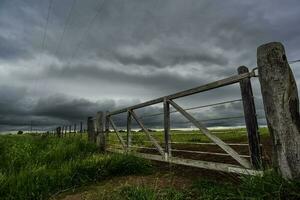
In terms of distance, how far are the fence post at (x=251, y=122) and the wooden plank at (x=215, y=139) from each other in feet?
0.45

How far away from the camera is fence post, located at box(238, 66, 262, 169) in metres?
3.13

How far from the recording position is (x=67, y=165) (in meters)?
4.58

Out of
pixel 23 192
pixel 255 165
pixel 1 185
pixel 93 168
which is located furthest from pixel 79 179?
pixel 255 165

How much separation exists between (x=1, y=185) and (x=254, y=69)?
3.94 metres

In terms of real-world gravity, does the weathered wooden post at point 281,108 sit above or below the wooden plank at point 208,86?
below

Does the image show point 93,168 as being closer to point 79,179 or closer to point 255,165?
point 79,179

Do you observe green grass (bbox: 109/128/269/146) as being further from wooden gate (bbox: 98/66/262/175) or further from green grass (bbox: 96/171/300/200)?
green grass (bbox: 96/171/300/200)

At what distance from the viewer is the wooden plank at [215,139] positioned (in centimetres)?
328

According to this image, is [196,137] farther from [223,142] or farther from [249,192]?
[249,192]

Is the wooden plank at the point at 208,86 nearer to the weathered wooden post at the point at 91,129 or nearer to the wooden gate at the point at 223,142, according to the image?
the wooden gate at the point at 223,142

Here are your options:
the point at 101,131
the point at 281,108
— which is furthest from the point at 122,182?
the point at 101,131

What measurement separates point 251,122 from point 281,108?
58 centimetres

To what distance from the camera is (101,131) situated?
895cm

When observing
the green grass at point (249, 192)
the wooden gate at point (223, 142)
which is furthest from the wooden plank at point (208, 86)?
the green grass at point (249, 192)
